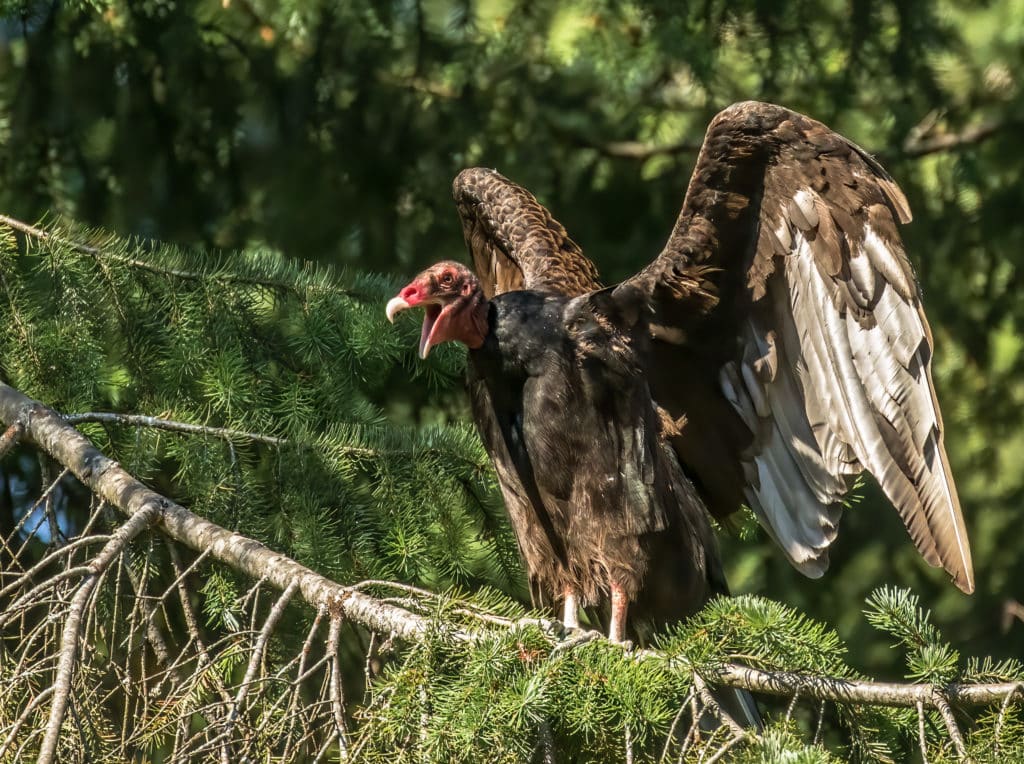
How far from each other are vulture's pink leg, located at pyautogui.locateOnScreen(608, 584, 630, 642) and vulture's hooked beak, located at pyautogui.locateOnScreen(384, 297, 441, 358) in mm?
773

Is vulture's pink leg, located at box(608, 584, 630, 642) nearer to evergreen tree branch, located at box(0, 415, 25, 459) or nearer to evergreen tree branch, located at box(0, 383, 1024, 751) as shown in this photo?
evergreen tree branch, located at box(0, 383, 1024, 751)

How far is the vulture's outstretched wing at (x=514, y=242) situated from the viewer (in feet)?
12.6

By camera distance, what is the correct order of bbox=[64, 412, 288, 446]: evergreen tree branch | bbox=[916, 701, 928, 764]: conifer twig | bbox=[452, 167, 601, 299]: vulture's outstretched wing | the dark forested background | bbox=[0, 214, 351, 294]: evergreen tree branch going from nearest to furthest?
bbox=[916, 701, 928, 764]: conifer twig
bbox=[64, 412, 288, 446]: evergreen tree branch
bbox=[0, 214, 351, 294]: evergreen tree branch
bbox=[452, 167, 601, 299]: vulture's outstretched wing
the dark forested background

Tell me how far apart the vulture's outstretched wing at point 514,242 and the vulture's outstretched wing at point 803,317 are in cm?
53

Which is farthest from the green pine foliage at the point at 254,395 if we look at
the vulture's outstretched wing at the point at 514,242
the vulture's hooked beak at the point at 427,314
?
the vulture's outstretched wing at the point at 514,242

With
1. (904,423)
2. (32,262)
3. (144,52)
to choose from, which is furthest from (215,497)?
(144,52)

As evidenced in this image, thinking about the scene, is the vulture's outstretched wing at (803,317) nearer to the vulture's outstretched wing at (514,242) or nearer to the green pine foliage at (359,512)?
the green pine foliage at (359,512)

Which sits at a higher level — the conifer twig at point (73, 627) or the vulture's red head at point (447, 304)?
the vulture's red head at point (447, 304)

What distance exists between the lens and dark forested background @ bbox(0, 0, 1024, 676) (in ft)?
14.4

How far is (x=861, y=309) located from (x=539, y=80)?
87.7 inches

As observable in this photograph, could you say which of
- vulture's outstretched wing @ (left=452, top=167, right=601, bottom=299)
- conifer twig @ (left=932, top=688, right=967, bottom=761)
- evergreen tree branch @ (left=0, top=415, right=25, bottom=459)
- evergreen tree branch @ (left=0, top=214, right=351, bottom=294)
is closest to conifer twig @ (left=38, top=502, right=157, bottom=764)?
evergreen tree branch @ (left=0, top=415, right=25, bottom=459)

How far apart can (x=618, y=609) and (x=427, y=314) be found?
89 centimetres

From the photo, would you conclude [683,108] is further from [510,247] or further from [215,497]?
[215,497]

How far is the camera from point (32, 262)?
11.4ft
